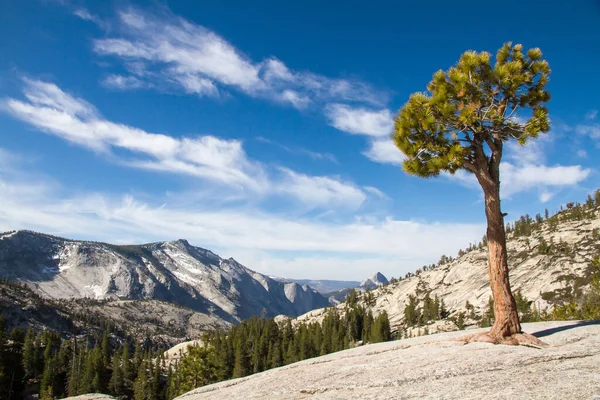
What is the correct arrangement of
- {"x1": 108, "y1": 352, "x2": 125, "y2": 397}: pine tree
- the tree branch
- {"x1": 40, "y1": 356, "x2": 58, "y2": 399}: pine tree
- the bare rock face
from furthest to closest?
{"x1": 108, "y1": 352, "x2": 125, "y2": 397}: pine tree, {"x1": 40, "y1": 356, "x2": 58, "y2": 399}: pine tree, the tree branch, the bare rock face

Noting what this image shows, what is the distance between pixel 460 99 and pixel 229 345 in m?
120

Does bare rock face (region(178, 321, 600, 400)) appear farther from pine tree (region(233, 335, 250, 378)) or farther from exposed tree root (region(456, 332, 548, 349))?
pine tree (region(233, 335, 250, 378))

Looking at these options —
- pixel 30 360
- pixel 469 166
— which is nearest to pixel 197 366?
pixel 469 166

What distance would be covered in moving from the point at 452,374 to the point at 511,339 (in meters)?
5.32

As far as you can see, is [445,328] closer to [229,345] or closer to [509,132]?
[229,345]

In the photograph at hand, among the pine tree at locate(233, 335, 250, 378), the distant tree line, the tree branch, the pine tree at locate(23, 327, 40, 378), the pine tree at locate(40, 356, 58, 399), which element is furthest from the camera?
the pine tree at locate(23, 327, 40, 378)

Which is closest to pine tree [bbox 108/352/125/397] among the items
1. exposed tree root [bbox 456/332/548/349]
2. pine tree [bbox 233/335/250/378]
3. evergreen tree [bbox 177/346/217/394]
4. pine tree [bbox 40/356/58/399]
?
pine tree [bbox 40/356/58/399]

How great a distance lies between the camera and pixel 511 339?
15.0m

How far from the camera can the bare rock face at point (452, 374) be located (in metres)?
9.38

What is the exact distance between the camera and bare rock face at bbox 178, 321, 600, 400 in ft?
30.8

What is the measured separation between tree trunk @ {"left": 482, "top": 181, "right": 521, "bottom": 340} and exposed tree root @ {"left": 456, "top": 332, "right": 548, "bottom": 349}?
18 centimetres

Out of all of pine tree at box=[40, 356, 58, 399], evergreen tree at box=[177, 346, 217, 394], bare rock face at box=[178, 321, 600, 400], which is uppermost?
bare rock face at box=[178, 321, 600, 400]

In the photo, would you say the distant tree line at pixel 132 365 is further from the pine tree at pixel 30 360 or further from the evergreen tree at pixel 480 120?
the evergreen tree at pixel 480 120

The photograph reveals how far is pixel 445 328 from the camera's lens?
158 metres
